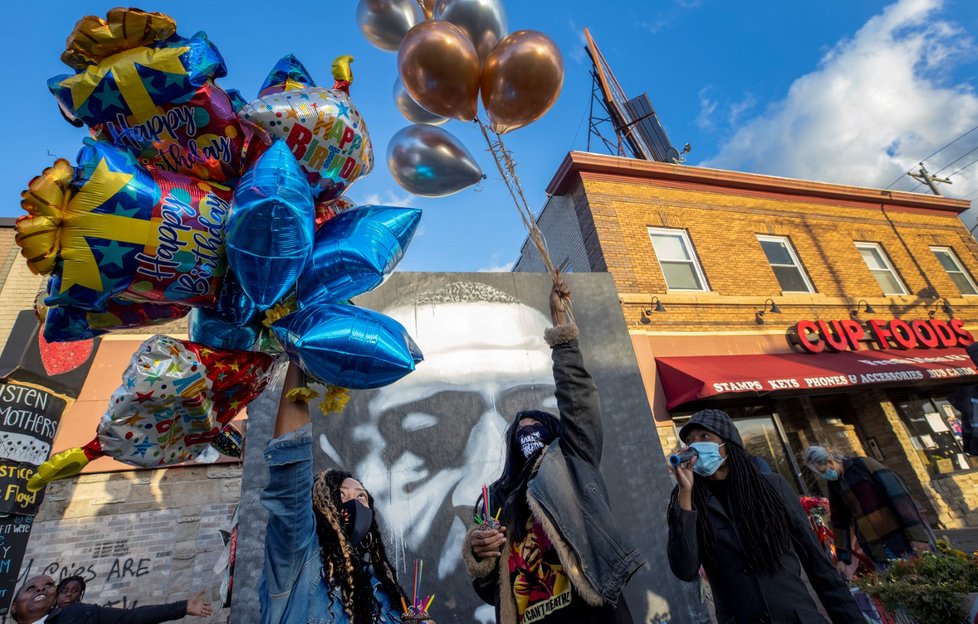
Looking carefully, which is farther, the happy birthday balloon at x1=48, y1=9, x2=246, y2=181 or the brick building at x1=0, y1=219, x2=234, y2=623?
the brick building at x1=0, y1=219, x2=234, y2=623

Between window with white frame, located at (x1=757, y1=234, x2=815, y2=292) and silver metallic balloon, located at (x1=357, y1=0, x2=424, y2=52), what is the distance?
8.21m

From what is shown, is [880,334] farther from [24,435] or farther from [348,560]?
[24,435]

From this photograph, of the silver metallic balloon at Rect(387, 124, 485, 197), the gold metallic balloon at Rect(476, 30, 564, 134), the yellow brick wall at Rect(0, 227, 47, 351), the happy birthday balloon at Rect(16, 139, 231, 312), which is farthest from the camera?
the yellow brick wall at Rect(0, 227, 47, 351)

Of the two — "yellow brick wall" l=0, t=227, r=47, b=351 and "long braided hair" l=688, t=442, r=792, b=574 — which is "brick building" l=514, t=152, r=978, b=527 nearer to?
"long braided hair" l=688, t=442, r=792, b=574

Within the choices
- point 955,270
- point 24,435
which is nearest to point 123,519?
point 24,435

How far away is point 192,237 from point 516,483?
5.56ft

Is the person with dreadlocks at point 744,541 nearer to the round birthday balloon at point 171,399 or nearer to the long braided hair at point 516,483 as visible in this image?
the long braided hair at point 516,483

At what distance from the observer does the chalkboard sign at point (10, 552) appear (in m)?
5.23

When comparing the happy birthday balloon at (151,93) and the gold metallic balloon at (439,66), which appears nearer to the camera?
the happy birthday balloon at (151,93)

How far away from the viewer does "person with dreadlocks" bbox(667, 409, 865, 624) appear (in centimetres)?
199

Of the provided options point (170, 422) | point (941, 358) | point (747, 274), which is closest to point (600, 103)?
point (747, 274)

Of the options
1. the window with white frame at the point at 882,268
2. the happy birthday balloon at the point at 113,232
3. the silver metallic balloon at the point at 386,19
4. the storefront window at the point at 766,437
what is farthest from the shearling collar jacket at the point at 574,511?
the window with white frame at the point at 882,268

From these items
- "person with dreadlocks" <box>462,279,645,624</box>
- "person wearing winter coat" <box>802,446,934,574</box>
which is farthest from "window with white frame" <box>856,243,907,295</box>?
"person with dreadlocks" <box>462,279,645,624</box>

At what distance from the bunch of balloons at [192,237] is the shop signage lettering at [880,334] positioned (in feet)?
29.0
